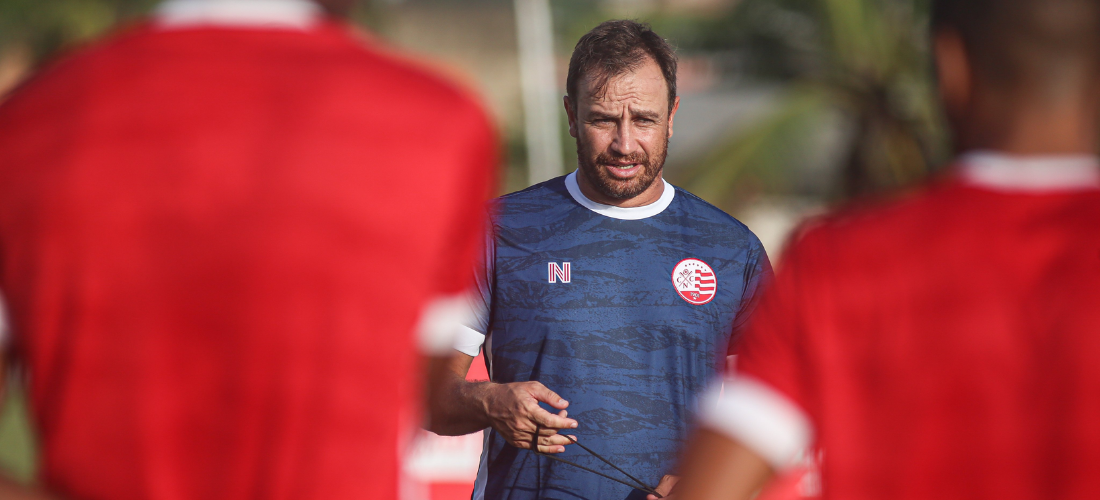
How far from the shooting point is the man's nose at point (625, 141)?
369 centimetres

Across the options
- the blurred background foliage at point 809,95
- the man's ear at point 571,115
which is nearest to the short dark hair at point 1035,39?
the man's ear at point 571,115

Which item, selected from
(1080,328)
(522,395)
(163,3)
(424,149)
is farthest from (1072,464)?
(522,395)

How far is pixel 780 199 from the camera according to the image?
13.3 meters

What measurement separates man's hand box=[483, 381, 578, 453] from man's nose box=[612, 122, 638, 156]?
0.91m

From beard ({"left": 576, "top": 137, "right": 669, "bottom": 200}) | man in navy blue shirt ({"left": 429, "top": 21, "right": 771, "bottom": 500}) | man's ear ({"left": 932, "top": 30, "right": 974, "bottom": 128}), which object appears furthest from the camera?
beard ({"left": 576, "top": 137, "right": 669, "bottom": 200})

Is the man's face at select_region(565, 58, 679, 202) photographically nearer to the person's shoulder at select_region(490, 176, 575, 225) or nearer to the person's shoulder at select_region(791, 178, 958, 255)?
the person's shoulder at select_region(490, 176, 575, 225)

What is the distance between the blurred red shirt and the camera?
1.50 meters

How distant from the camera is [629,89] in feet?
12.3

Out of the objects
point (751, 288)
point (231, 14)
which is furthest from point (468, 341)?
point (231, 14)

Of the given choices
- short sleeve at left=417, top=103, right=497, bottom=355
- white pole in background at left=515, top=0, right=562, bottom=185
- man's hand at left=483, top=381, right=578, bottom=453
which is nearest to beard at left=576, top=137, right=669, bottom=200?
man's hand at left=483, top=381, right=578, bottom=453

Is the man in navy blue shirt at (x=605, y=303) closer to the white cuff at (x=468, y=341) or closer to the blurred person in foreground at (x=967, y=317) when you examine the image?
the white cuff at (x=468, y=341)

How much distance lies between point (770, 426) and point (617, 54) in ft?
7.88

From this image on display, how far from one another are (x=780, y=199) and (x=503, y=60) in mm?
20119

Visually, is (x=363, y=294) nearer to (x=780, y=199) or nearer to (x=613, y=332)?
(x=613, y=332)
